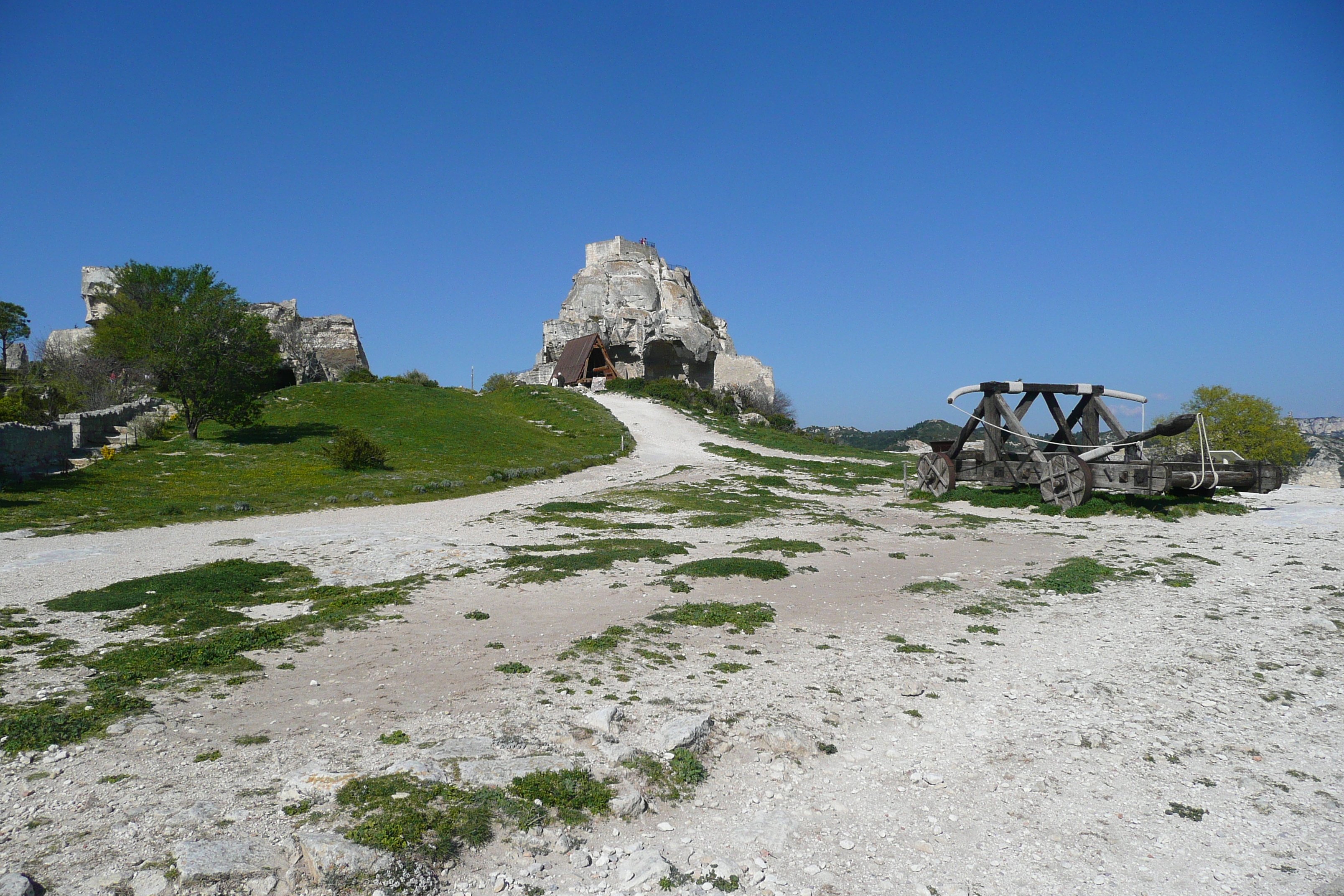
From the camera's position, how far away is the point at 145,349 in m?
29.8

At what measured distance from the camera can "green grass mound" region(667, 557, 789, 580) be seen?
1104 cm

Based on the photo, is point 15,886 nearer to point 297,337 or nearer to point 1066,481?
point 1066,481

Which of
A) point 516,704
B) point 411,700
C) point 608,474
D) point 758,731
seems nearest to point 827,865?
point 758,731

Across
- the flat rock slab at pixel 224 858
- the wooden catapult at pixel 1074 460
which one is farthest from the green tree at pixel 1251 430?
the flat rock slab at pixel 224 858

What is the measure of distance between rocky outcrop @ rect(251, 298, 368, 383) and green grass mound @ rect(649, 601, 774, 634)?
4531 centimetres

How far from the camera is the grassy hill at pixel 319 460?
56.5 ft

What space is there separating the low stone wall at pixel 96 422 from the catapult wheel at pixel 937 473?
92.8 feet

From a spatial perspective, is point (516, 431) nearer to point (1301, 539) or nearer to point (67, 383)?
point (67, 383)

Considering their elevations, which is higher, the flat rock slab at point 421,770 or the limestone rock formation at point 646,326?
the limestone rock formation at point 646,326

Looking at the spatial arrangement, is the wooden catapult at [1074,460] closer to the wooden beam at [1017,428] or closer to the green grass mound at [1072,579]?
the wooden beam at [1017,428]

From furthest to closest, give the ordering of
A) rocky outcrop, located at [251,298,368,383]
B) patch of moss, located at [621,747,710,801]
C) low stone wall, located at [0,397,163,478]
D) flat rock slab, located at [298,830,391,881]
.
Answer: rocky outcrop, located at [251,298,368,383] < low stone wall, located at [0,397,163,478] < patch of moss, located at [621,747,710,801] < flat rock slab, located at [298,830,391,881]

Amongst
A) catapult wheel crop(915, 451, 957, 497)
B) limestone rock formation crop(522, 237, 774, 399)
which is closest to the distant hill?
limestone rock formation crop(522, 237, 774, 399)

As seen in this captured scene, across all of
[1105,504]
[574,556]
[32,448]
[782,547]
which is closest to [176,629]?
[574,556]

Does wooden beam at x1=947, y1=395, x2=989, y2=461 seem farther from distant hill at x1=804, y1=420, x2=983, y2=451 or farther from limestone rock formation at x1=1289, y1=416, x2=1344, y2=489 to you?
distant hill at x1=804, y1=420, x2=983, y2=451
